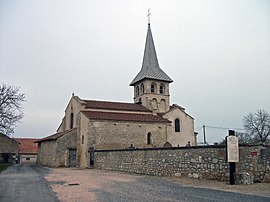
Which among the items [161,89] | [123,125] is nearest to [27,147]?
[161,89]

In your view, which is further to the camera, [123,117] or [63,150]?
[123,117]

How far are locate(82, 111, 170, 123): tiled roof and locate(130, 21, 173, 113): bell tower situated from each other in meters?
3.69

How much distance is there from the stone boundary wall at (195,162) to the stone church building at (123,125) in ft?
31.6

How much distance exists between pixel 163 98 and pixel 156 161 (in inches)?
1004

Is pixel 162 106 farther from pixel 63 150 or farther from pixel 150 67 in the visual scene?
pixel 63 150

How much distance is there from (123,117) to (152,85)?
34.4 ft

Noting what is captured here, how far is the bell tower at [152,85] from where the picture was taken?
42.1 m

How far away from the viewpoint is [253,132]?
5588 centimetres

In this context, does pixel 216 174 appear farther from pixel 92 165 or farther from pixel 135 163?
pixel 92 165

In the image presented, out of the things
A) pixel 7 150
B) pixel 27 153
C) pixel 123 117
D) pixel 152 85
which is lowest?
pixel 27 153

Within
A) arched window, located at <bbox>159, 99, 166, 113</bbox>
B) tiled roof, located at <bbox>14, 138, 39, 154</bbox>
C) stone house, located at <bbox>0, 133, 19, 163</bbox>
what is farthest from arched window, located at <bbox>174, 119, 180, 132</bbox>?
tiled roof, located at <bbox>14, 138, 39, 154</bbox>

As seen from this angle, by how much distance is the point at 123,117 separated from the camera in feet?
113

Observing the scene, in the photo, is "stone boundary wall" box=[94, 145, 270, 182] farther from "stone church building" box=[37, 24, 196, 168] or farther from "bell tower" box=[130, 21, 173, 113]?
"bell tower" box=[130, 21, 173, 113]

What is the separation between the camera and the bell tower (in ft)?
138
